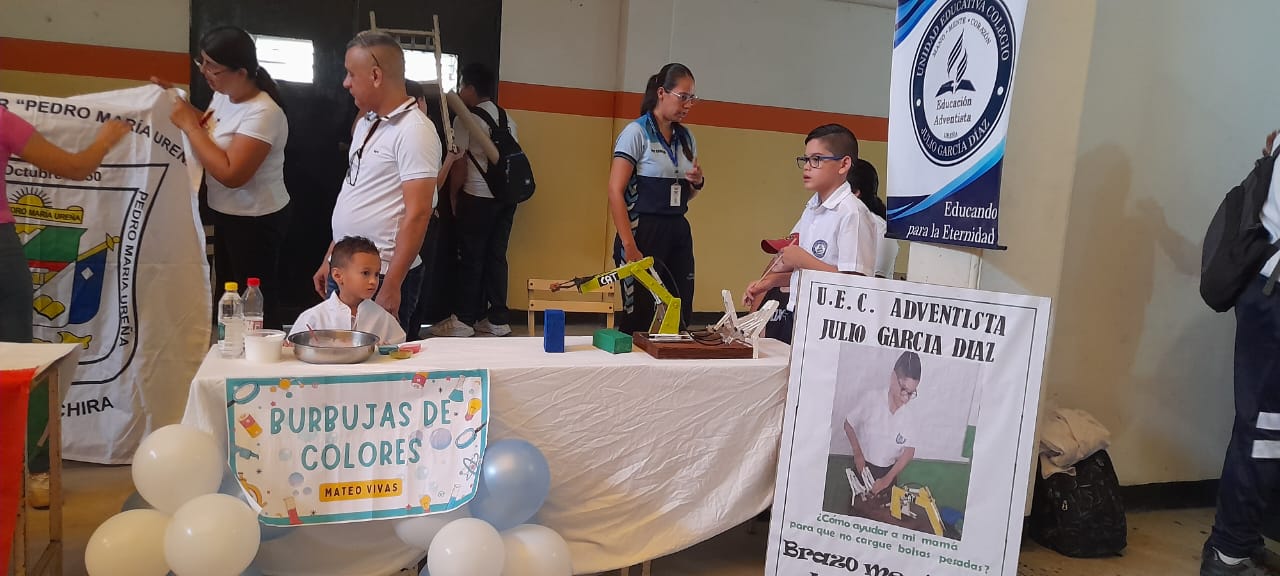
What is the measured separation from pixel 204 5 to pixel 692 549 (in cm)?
416

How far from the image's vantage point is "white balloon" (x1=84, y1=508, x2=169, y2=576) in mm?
1849

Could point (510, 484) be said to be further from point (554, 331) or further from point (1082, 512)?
point (1082, 512)

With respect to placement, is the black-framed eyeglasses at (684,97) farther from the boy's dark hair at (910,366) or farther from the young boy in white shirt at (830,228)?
the boy's dark hair at (910,366)

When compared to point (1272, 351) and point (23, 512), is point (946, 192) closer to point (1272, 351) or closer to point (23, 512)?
point (1272, 351)

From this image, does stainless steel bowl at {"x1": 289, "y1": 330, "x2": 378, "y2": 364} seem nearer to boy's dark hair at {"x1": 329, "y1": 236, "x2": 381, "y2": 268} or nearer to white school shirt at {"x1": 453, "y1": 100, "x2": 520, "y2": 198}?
boy's dark hair at {"x1": 329, "y1": 236, "x2": 381, "y2": 268}

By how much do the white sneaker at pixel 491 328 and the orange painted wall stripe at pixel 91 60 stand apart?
219 cm

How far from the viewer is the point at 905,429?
227cm

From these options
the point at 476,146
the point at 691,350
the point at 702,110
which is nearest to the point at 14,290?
the point at 691,350

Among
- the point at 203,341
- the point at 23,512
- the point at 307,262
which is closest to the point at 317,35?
the point at 307,262

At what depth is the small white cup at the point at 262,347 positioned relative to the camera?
2.09 meters

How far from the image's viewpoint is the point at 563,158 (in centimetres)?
569

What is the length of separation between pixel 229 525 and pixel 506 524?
2.06 ft

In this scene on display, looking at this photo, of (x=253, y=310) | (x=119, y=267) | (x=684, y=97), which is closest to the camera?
(x=253, y=310)

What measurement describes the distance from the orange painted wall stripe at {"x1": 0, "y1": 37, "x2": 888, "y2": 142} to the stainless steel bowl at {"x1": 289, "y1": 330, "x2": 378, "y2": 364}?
3.47m
